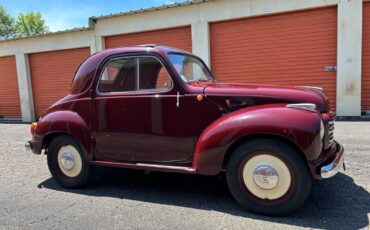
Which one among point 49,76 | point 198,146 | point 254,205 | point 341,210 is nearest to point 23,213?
point 198,146

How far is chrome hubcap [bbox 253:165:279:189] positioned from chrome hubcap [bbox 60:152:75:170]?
2.62 meters

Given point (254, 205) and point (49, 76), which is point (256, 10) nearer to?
point (254, 205)

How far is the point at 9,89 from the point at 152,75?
1323 cm

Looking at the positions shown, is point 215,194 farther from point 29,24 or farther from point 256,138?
point 29,24

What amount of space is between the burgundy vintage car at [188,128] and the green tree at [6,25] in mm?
46838

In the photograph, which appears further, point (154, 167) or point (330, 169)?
point (154, 167)

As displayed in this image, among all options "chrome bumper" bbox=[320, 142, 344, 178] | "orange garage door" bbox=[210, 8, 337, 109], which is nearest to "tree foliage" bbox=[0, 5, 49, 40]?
"orange garage door" bbox=[210, 8, 337, 109]

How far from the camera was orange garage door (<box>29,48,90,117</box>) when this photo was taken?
13.5 meters

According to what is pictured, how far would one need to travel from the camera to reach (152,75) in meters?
4.20

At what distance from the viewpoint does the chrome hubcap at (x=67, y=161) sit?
461 cm

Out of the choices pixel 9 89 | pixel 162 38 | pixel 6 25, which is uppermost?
pixel 6 25

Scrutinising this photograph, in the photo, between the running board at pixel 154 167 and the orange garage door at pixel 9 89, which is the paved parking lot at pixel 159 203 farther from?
the orange garage door at pixel 9 89

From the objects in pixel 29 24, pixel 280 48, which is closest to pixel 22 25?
pixel 29 24

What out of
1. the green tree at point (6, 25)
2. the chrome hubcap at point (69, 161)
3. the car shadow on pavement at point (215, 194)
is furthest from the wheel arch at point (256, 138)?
the green tree at point (6, 25)
